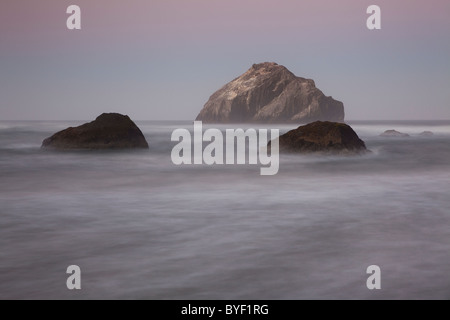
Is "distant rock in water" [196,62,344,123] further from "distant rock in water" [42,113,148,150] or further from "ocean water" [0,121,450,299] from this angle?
"ocean water" [0,121,450,299]

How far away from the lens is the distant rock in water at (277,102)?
187250 mm

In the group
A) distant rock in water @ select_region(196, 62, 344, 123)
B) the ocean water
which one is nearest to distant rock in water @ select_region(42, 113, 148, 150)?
the ocean water

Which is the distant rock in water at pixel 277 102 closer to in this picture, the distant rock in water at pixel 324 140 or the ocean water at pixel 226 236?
the distant rock in water at pixel 324 140

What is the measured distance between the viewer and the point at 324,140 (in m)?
22.9

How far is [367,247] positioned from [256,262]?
197 cm

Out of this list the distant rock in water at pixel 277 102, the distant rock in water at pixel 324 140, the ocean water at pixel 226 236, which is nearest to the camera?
the ocean water at pixel 226 236

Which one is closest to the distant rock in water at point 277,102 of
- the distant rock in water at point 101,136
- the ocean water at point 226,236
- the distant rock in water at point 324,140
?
the distant rock in water at point 101,136

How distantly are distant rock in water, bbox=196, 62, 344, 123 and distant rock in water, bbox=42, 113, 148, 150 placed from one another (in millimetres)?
162265

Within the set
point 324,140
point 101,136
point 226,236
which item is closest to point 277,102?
point 101,136

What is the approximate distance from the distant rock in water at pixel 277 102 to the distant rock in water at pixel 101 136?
6388 inches

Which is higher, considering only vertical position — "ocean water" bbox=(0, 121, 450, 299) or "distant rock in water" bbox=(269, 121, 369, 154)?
"distant rock in water" bbox=(269, 121, 369, 154)

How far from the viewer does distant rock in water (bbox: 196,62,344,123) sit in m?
187

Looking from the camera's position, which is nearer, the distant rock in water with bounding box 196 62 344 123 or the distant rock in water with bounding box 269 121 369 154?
the distant rock in water with bounding box 269 121 369 154
